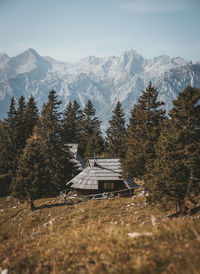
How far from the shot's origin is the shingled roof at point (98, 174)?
28.8 meters

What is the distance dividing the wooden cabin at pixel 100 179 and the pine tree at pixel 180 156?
15778mm

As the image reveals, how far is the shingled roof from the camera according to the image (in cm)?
2884

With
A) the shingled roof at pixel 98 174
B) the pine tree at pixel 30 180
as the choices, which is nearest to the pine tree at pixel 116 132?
the shingled roof at pixel 98 174

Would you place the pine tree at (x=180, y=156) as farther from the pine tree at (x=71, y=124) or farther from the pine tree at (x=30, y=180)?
the pine tree at (x=71, y=124)

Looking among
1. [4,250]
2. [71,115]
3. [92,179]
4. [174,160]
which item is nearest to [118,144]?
[71,115]

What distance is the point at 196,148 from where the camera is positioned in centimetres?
1356

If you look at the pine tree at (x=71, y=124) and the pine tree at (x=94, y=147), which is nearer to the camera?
the pine tree at (x=94, y=147)

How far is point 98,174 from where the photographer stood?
100.0ft

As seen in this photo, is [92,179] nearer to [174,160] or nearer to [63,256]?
[174,160]

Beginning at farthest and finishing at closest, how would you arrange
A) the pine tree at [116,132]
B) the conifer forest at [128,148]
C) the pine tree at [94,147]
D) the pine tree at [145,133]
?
1. the pine tree at [116,132]
2. the pine tree at [94,147]
3. the pine tree at [145,133]
4. the conifer forest at [128,148]

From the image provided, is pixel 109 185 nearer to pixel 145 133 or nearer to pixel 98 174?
pixel 98 174

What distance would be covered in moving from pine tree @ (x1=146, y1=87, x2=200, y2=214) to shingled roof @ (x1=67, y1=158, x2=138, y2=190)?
51.7 ft

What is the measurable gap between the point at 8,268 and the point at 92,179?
83.9ft

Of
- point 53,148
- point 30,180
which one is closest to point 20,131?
point 53,148
